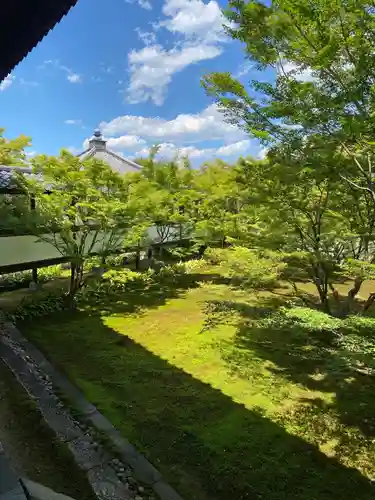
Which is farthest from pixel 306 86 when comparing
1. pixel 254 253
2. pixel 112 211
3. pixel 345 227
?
pixel 112 211

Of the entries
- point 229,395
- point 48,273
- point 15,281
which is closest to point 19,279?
point 15,281

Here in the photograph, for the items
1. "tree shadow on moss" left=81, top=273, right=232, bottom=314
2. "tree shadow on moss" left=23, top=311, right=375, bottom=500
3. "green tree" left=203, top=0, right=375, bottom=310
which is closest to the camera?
"tree shadow on moss" left=23, top=311, right=375, bottom=500

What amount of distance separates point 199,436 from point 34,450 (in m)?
1.66

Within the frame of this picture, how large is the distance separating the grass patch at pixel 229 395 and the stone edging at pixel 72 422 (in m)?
0.16

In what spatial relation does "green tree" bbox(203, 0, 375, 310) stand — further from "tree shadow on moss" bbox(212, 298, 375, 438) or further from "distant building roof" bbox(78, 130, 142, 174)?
"distant building roof" bbox(78, 130, 142, 174)

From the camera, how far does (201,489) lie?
10.2 ft

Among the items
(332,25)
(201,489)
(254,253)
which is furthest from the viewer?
(254,253)

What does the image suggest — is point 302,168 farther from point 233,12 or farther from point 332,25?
point 233,12

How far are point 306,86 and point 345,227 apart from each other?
8.68ft

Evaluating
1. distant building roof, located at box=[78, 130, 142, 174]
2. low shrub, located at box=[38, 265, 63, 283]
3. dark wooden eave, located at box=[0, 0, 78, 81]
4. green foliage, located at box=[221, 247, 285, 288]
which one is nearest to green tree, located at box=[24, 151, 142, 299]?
low shrub, located at box=[38, 265, 63, 283]

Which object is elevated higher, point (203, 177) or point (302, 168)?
point (203, 177)

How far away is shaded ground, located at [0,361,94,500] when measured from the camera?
120 inches

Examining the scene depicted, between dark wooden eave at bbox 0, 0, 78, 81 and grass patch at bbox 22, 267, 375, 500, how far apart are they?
353 centimetres

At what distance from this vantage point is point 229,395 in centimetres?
464
